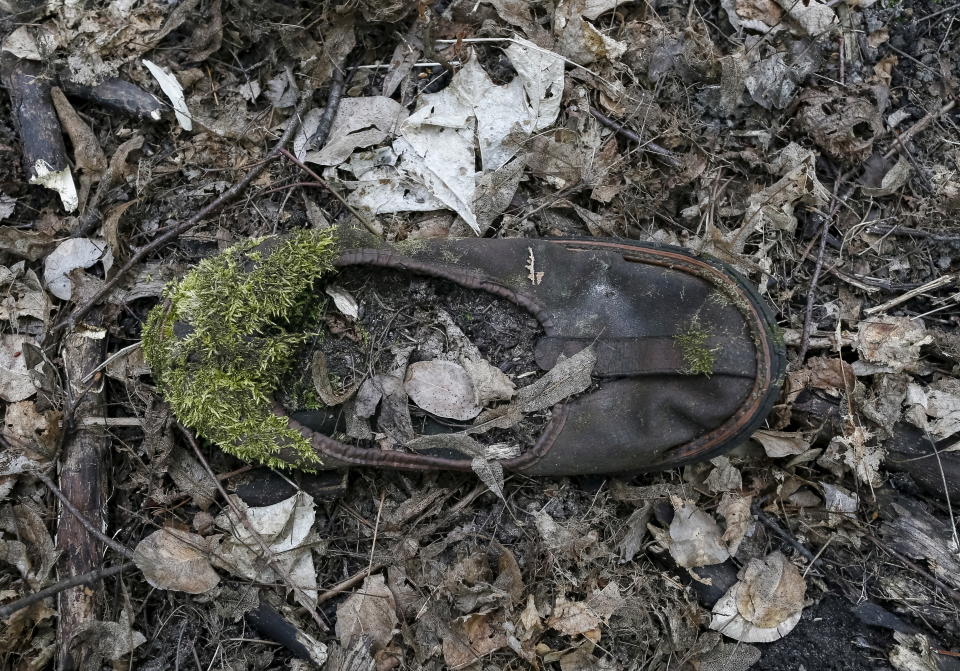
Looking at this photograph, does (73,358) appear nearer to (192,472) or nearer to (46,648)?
(192,472)

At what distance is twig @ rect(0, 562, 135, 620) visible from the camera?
2320 millimetres

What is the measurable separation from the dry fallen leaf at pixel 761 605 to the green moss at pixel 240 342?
5.45ft

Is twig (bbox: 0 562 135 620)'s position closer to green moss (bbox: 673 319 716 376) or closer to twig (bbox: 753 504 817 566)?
green moss (bbox: 673 319 716 376)

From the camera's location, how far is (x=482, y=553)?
258cm

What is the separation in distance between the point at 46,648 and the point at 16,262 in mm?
1533

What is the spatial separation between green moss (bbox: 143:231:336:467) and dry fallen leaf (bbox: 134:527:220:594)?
41 centimetres

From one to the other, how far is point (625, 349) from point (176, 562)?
1.87 m

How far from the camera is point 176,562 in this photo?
2.50m

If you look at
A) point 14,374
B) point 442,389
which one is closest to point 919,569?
point 442,389

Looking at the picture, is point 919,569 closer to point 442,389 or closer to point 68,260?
point 442,389

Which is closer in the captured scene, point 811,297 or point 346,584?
point 346,584

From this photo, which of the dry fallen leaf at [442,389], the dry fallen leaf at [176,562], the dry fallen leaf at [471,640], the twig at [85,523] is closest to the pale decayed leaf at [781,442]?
the dry fallen leaf at [442,389]

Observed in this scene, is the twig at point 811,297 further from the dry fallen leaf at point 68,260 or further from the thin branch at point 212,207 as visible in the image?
the dry fallen leaf at point 68,260

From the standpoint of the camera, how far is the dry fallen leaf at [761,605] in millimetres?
2521
